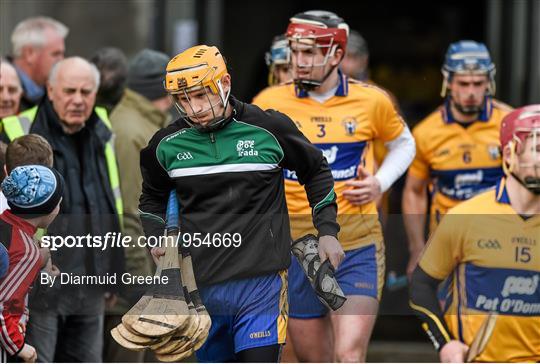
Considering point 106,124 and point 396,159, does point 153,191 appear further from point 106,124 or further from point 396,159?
point 396,159

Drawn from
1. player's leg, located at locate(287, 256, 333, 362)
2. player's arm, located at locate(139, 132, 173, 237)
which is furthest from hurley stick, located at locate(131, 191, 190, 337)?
player's leg, located at locate(287, 256, 333, 362)

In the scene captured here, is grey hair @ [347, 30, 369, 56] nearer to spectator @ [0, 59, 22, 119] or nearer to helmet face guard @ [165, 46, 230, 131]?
spectator @ [0, 59, 22, 119]

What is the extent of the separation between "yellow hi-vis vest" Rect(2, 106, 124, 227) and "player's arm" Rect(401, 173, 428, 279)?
149 centimetres

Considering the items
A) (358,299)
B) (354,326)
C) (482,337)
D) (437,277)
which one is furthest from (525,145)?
(354,326)

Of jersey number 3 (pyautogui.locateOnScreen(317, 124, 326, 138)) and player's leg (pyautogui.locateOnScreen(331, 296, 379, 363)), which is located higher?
jersey number 3 (pyautogui.locateOnScreen(317, 124, 326, 138))

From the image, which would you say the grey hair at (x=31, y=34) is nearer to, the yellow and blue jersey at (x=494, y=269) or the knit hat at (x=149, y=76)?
the knit hat at (x=149, y=76)

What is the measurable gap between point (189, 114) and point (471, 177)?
3024 millimetres

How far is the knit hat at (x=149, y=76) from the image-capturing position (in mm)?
8414

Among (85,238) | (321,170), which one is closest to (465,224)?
(321,170)

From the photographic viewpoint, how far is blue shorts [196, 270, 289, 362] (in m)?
6.04

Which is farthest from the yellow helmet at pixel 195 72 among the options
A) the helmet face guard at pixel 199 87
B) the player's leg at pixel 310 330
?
the player's leg at pixel 310 330

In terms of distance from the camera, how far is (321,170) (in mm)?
6270

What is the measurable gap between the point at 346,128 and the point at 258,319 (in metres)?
1.70

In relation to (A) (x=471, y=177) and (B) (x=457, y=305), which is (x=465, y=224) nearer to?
(B) (x=457, y=305)
